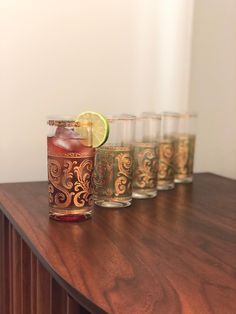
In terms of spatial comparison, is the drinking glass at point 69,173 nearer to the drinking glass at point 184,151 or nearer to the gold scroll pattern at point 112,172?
the gold scroll pattern at point 112,172

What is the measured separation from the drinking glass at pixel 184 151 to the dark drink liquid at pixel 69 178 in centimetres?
44

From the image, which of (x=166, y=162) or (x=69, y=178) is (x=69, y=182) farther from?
(x=166, y=162)

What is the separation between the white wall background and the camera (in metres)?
1.29

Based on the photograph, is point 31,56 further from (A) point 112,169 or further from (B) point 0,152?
(A) point 112,169

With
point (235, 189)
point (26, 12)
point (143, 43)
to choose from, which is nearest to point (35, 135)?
point (26, 12)

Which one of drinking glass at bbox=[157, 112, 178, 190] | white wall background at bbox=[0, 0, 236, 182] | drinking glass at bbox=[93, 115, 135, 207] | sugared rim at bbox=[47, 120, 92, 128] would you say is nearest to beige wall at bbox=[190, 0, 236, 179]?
white wall background at bbox=[0, 0, 236, 182]

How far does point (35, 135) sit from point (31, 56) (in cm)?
23

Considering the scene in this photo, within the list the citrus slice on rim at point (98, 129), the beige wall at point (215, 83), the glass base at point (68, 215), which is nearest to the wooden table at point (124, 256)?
the glass base at point (68, 215)

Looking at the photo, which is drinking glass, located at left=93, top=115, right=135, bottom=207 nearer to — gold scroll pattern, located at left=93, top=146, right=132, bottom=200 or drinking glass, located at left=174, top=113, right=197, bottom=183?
gold scroll pattern, located at left=93, top=146, right=132, bottom=200

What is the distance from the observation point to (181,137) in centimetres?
132

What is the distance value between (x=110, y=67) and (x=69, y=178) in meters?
0.60

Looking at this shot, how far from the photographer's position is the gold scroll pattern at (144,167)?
1107 mm

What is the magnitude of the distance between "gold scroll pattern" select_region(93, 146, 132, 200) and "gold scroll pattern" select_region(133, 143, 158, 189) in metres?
0.08

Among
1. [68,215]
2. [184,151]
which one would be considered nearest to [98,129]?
[68,215]
